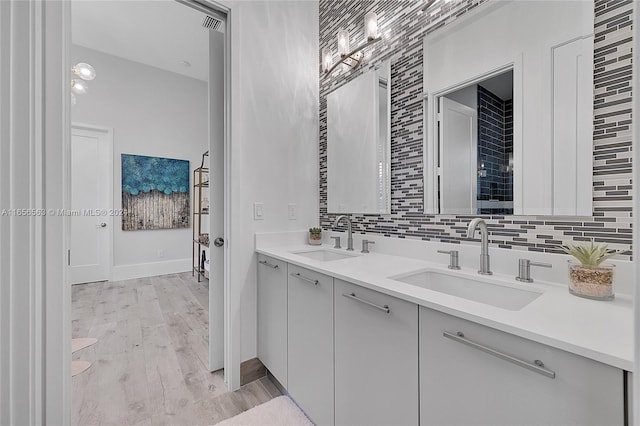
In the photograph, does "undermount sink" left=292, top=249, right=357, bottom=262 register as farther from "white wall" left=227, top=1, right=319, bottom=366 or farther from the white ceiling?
the white ceiling

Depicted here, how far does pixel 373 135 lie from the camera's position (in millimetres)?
1845

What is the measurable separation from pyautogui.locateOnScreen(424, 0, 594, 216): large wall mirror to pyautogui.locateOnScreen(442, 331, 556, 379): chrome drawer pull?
2.23 feet

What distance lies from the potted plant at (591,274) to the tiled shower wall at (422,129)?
0.13m

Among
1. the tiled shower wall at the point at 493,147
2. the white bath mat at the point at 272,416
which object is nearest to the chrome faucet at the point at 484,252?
the tiled shower wall at the point at 493,147

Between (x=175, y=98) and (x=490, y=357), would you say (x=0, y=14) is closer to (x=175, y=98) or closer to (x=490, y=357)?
(x=490, y=357)

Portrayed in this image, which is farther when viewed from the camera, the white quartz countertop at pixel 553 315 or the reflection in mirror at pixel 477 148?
the reflection in mirror at pixel 477 148

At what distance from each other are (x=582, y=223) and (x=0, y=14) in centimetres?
180

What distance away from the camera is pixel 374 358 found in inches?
39.0

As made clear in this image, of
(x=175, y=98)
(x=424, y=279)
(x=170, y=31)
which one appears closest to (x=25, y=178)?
(x=424, y=279)

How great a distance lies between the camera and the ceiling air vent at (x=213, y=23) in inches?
69.4

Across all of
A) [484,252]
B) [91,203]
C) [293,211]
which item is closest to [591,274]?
[484,252]

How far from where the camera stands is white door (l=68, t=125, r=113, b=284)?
3900 mm

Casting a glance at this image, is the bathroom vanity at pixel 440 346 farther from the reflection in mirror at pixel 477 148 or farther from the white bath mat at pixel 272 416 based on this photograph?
the reflection in mirror at pixel 477 148

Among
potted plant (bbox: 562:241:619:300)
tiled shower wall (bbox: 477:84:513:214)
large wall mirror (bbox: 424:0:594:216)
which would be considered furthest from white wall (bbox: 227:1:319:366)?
potted plant (bbox: 562:241:619:300)
